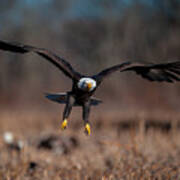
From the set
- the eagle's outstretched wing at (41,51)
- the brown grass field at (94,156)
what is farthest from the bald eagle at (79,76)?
the brown grass field at (94,156)

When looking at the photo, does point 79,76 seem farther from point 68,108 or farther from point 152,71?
point 152,71

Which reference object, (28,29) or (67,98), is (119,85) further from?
(67,98)

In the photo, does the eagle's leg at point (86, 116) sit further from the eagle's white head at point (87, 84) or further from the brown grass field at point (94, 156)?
the brown grass field at point (94, 156)

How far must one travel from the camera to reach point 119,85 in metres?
13.8

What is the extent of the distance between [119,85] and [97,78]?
10026 mm

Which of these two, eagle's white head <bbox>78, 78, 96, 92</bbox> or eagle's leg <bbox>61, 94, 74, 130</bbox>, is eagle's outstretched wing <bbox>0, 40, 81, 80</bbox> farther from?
eagle's leg <bbox>61, 94, 74, 130</bbox>

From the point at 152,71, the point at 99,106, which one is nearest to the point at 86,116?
the point at 152,71

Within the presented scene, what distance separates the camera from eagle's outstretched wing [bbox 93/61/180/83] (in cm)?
390

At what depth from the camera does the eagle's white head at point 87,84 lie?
3656 millimetres

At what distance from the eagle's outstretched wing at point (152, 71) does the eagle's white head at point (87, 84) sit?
121mm

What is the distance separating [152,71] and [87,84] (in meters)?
1.35

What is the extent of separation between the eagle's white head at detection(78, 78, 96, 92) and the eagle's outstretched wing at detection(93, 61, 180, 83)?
0.12 m

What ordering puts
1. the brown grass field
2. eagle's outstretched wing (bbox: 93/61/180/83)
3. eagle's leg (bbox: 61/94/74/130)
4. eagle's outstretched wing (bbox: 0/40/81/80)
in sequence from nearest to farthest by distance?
1. eagle's outstretched wing (bbox: 0/40/81/80)
2. eagle's leg (bbox: 61/94/74/130)
3. eagle's outstretched wing (bbox: 93/61/180/83)
4. the brown grass field

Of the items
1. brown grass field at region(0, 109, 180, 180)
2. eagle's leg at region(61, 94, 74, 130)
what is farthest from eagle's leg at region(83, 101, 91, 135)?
brown grass field at region(0, 109, 180, 180)
